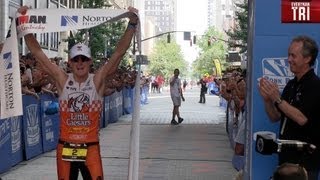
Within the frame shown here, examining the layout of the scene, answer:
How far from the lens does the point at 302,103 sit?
4051 mm

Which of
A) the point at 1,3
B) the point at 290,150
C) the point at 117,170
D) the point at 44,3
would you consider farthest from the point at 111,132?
the point at 44,3

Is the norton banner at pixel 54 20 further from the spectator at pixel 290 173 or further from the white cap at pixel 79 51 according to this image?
the spectator at pixel 290 173

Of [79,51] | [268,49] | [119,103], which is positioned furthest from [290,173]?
[119,103]

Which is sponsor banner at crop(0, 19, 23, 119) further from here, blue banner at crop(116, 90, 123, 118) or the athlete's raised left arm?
blue banner at crop(116, 90, 123, 118)

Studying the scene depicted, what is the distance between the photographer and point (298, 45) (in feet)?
13.1

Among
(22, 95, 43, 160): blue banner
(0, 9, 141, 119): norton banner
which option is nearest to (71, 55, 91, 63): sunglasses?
(0, 9, 141, 119): norton banner

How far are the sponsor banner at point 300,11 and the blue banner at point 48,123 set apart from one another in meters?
7.51

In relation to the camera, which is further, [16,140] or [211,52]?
[211,52]

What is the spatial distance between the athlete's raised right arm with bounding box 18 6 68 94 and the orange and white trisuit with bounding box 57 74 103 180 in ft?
0.40

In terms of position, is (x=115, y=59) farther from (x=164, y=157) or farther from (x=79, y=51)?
(x=164, y=157)

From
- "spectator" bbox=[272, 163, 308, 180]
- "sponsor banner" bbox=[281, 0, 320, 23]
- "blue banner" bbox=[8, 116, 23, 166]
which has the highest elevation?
"sponsor banner" bbox=[281, 0, 320, 23]

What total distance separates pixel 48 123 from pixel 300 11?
28.4 ft

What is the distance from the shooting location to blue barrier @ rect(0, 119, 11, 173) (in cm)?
941

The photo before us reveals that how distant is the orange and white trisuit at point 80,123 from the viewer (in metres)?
5.23
